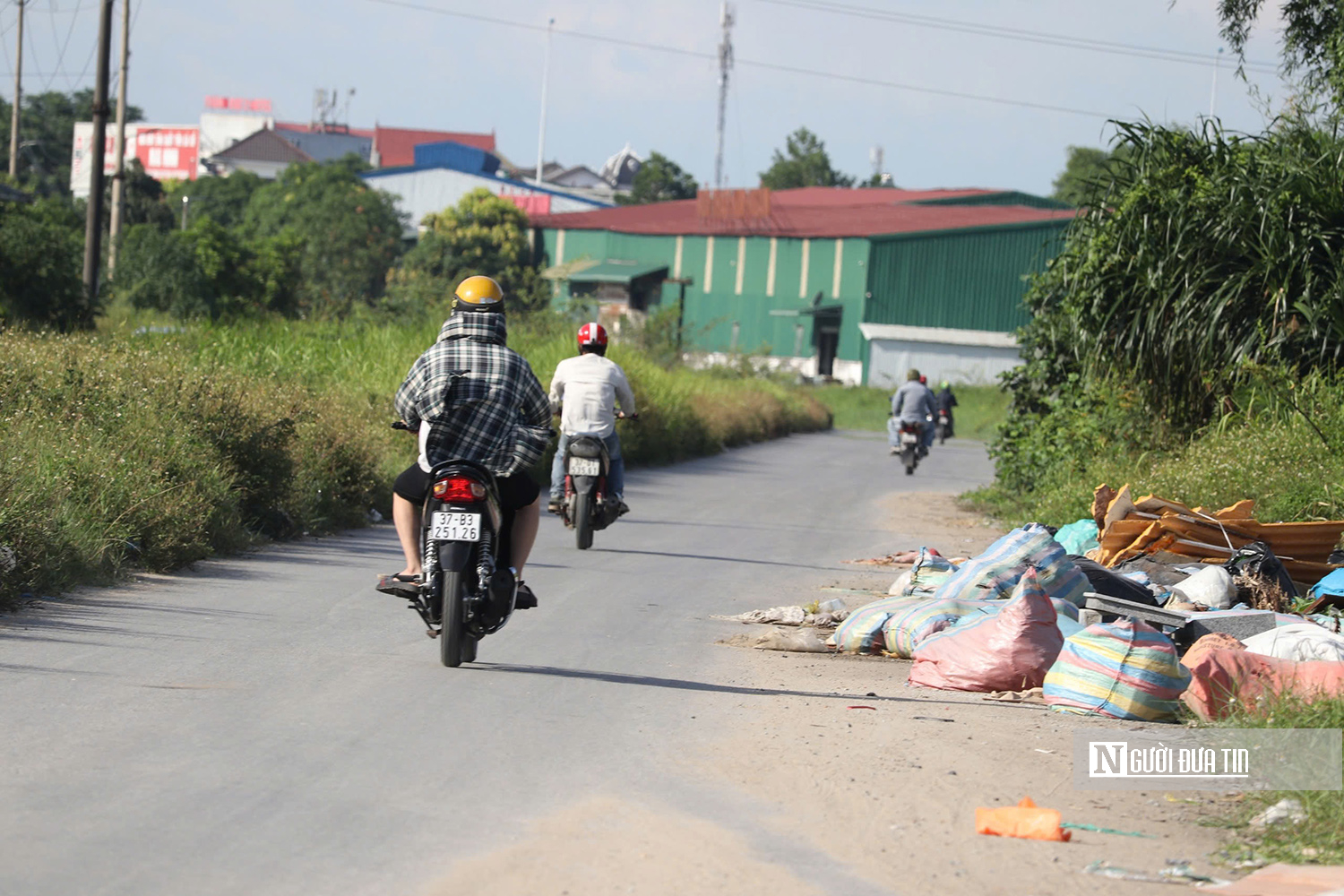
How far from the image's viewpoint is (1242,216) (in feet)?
45.6

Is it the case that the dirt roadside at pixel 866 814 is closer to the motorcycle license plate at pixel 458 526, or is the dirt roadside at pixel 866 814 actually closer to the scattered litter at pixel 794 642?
the scattered litter at pixel 794 642

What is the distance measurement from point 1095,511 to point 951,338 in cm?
5442

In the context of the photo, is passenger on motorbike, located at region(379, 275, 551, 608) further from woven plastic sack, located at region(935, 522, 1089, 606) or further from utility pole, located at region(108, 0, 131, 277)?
utility pole, located at region(108, 0, 131, 277)

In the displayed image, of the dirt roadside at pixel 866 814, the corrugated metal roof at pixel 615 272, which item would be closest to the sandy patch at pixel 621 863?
the dirt roadside at pixel 866 814

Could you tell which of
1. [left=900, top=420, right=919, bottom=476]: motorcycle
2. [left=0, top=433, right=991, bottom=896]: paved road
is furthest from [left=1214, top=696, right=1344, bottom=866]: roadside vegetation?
[left=900, top=420, right=919, bottom=476]: motorcycle

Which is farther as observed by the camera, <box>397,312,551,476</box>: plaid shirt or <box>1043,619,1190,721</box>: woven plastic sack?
<box>397,312,551,476</box>: plaid shirt

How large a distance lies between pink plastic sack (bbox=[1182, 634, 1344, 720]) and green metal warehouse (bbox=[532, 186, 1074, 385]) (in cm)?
4873

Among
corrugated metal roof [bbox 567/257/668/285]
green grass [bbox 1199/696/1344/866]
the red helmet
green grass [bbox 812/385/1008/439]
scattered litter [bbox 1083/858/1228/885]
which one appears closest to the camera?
scattered litter [bbox 1083/858/1228/885]

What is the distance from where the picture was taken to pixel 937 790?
516 cm

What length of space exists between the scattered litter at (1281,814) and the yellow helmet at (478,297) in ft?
13.4

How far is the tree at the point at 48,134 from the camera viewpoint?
285 feet

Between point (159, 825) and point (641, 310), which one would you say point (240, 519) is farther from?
point (641, 310)

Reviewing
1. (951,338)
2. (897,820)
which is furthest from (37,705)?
(951,338)

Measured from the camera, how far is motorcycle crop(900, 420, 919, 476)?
26125mm
